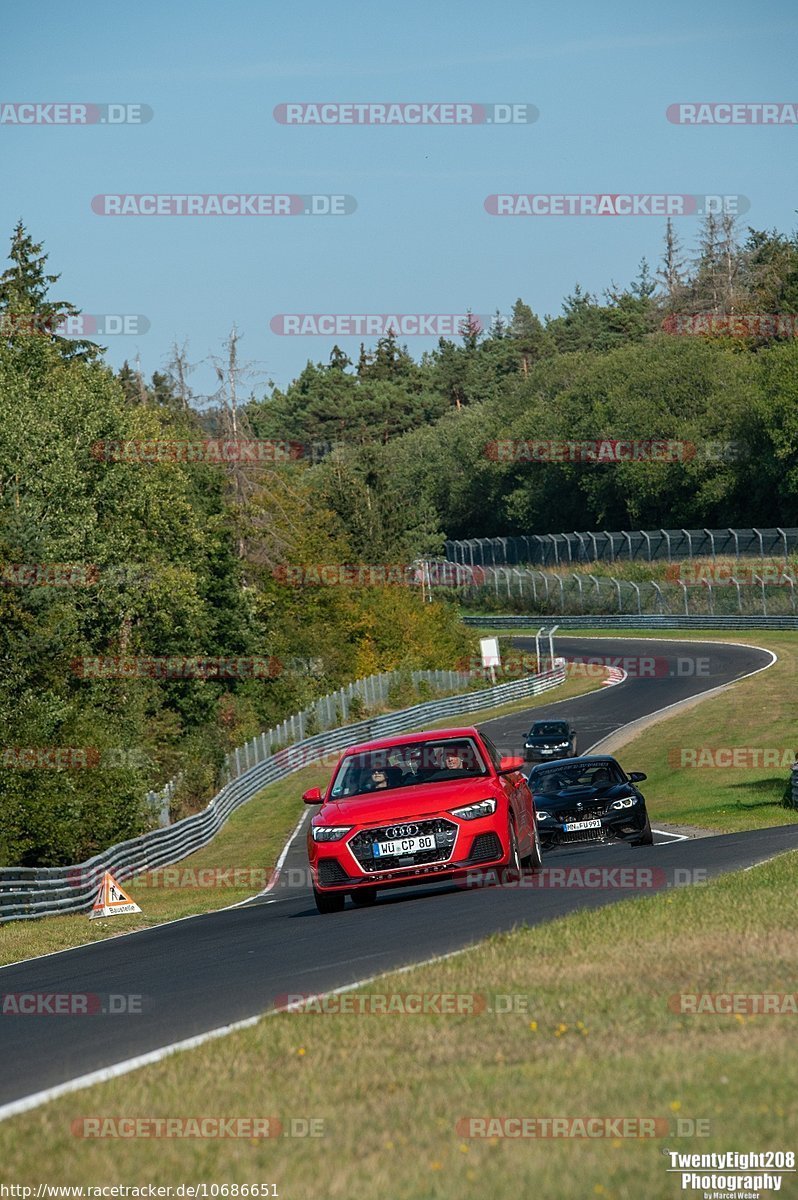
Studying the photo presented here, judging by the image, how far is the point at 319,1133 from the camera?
5.86 meters

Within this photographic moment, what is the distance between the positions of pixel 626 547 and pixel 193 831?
59679 mm

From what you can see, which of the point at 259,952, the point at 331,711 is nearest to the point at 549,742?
the point at 331,711

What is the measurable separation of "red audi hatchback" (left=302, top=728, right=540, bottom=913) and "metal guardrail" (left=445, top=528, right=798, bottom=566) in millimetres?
64078

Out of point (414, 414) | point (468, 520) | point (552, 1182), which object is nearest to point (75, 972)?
point (552, 1182)

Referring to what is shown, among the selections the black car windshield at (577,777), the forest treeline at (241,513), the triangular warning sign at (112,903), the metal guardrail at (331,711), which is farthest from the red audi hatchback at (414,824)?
the metal guardrail at (331,711)

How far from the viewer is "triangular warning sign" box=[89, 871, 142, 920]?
2322 centimetres

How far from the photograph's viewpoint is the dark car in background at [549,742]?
4581cm

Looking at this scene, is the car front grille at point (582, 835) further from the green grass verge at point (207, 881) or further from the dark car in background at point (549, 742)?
the dark car in background at point (549, 742)

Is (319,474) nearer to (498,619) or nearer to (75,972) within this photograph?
(498,619)

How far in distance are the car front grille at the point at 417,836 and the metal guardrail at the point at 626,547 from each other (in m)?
65.0

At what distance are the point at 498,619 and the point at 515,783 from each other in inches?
3308

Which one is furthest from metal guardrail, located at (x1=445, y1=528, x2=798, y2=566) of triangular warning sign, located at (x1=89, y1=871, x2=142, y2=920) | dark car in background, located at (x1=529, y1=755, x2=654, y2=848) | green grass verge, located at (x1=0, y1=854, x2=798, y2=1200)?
green grass verge, located at (x1=0, y1=854, x2=798, y2=1200)

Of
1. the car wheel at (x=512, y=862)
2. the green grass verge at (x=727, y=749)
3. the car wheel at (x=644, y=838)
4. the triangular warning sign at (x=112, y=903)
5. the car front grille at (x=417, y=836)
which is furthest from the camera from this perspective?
the green grass verge at (x=727, y=749)

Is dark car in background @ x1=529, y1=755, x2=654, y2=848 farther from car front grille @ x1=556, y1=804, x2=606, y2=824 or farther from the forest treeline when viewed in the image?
the forest treeline
